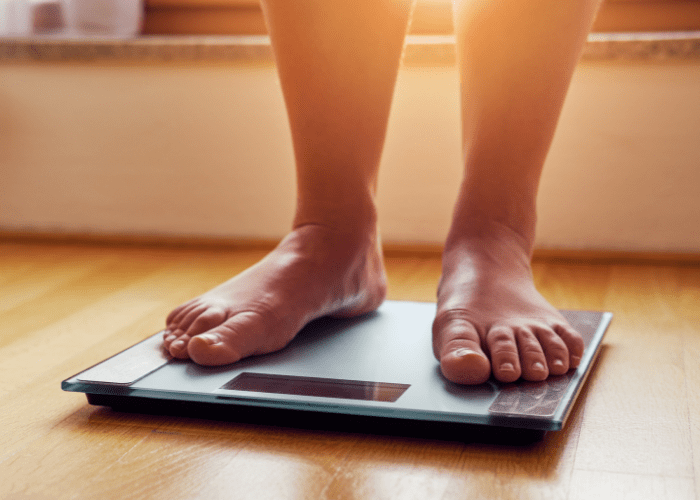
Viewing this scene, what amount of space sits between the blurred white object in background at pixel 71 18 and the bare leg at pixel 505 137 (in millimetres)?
1111

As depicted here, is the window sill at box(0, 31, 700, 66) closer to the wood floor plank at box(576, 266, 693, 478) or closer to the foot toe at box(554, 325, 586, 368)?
the wood floor plank at box(576, 266, 693, 478)

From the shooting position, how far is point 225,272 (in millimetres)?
1428

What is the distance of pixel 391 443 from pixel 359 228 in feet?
1.25

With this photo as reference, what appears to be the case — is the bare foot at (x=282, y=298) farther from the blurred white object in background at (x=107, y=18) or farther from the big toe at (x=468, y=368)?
the blurred white object in background at (x=107, y=18)

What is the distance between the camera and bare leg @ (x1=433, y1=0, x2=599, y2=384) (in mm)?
814

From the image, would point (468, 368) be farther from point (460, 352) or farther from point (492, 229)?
point (492, 229)

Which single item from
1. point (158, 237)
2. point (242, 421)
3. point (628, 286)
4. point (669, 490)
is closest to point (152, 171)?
point (158, 237)

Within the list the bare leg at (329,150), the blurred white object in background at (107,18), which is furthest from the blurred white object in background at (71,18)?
the bare leg at (329,150)

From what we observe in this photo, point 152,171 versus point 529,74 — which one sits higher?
point 529,74

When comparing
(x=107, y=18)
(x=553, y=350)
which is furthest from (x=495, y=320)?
(x=107, y=18)

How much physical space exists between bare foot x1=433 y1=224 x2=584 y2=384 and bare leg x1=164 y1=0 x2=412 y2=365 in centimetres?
13

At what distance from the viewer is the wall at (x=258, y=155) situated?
4.82 feet

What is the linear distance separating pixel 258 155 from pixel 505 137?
882 mm

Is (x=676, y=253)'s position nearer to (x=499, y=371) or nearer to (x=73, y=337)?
(x=499, y=371)
